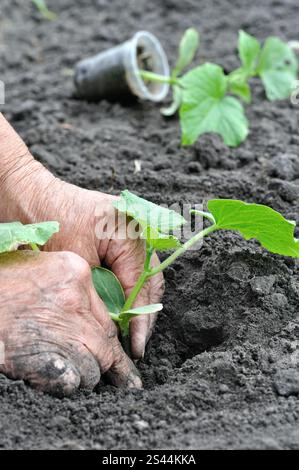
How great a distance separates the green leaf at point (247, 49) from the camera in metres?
3.33

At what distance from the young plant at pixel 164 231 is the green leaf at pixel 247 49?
63.9 inches

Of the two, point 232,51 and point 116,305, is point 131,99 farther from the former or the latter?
point 116,305

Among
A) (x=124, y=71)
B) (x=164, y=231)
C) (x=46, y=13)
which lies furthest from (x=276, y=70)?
(x=164, y=231)

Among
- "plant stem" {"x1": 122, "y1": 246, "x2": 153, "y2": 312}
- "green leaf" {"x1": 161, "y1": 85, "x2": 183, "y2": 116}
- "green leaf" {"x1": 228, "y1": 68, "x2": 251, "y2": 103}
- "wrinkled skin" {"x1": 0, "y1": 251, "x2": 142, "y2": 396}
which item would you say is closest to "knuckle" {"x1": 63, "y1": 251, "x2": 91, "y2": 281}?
"wrinkled skin" {"x1": 0, "y1": 251, "x2": 142, "y2": 396}

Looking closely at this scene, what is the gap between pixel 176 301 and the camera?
2.13 metres

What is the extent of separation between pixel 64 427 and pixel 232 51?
110 inches

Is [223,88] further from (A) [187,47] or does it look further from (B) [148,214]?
(B) [148,214]

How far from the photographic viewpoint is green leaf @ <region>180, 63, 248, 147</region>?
299cm

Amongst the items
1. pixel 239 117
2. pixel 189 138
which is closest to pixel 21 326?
pixel 189 138

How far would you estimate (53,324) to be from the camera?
1764 mm

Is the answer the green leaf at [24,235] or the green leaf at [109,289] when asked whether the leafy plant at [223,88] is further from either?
the green leaf at [24,235]

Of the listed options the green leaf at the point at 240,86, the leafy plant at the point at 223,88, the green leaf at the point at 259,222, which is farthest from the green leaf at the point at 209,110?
the green leaf at the point at 259,222

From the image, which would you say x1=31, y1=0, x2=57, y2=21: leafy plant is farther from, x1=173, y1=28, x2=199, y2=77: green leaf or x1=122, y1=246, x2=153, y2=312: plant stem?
x1=122, y1=246, x2=153, y2=312: plant stem

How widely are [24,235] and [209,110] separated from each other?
1520mm
